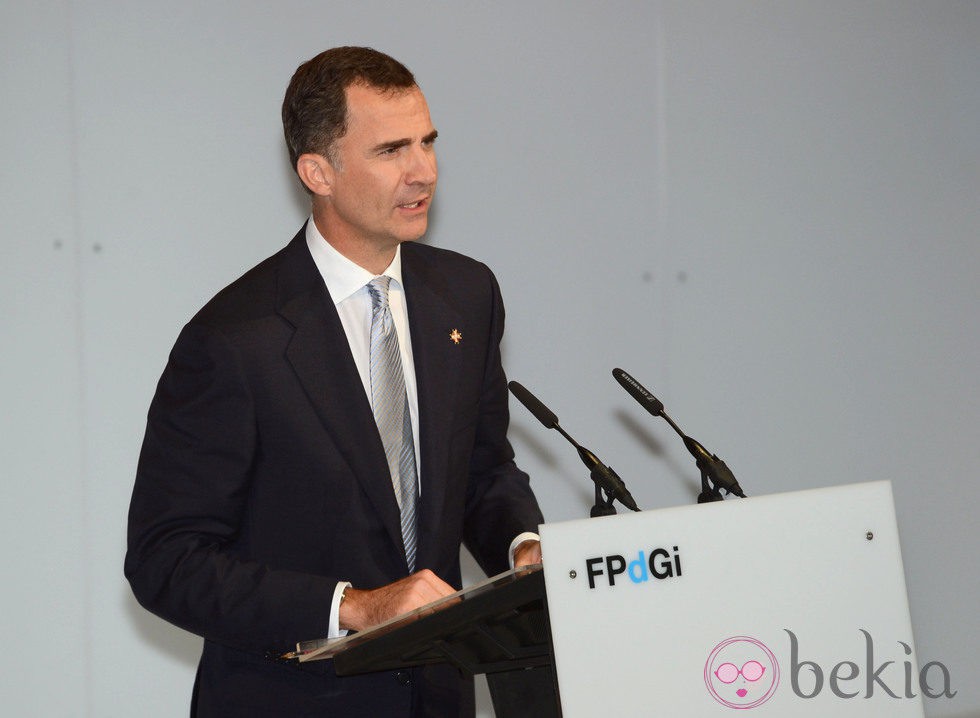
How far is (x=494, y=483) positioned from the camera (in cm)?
237

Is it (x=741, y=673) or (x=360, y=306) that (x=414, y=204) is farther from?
(x=741, y=673)

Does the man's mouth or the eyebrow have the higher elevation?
the eyebrow

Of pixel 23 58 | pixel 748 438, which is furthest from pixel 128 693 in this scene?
pixel 748 438

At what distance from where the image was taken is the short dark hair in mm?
2271

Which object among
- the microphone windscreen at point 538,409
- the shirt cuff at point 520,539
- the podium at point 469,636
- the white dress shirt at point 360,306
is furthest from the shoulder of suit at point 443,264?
the podium at point 469,636

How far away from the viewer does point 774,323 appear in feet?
13.8

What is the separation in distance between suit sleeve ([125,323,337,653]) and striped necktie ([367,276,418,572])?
0.24m

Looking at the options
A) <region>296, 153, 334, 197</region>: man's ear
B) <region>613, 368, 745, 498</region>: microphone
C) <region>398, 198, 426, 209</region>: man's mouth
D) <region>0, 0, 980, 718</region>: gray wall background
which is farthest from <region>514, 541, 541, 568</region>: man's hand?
<region>0, 0, 980, 718</region>: gray wall background

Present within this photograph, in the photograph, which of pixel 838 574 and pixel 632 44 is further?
pixel 632 44

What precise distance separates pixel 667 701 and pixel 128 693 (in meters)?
2.42

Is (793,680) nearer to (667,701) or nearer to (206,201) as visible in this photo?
(667,701)

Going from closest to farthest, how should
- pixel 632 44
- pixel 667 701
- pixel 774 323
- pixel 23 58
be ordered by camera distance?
pixel 667 701 < pixel 23 58 < pixel 632 44 < pixel 774 323

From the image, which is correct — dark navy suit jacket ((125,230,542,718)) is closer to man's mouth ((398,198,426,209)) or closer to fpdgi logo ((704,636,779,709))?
man's mouth ((398,198,426,209))

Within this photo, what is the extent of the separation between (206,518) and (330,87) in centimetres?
84
